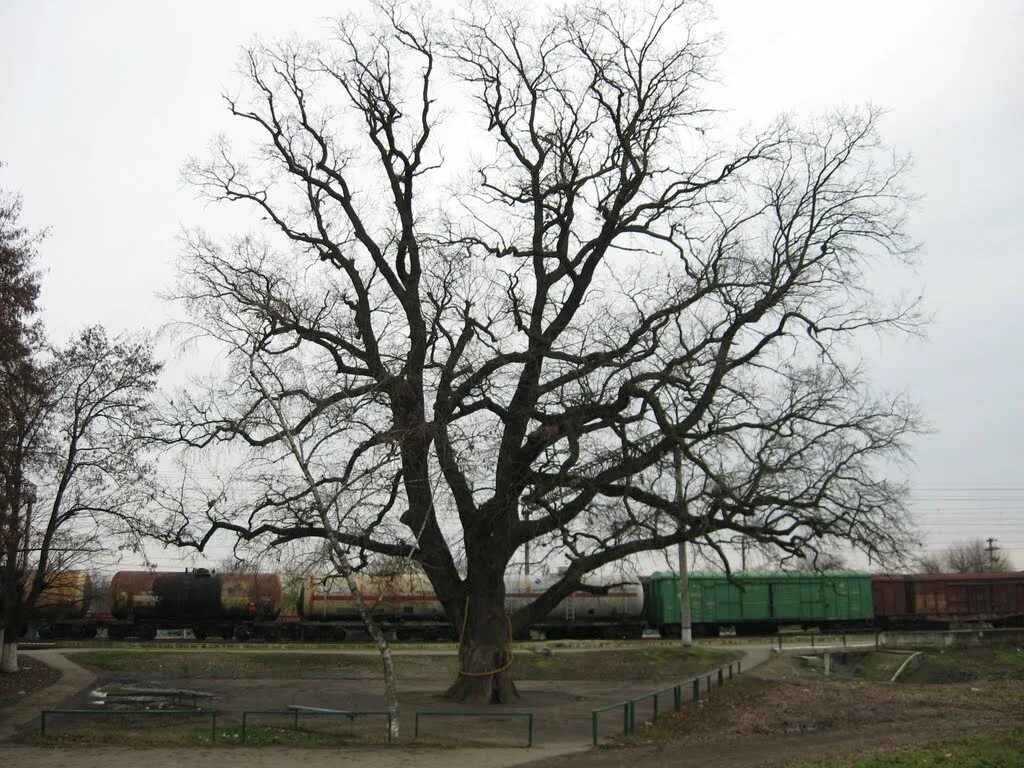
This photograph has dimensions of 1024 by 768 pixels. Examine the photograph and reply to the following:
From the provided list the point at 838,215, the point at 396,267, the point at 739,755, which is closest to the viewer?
the point at 739,755

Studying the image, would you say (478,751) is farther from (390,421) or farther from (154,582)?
(154,582)

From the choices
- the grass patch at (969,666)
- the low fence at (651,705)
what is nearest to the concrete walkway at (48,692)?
the low fence at (651,705)

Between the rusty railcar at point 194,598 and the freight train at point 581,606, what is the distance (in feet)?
0.15

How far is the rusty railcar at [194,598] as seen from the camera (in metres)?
44.2

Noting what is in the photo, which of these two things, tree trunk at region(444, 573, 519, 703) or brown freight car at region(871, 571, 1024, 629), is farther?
brown freight car at region(871, 571, 1024, 629)

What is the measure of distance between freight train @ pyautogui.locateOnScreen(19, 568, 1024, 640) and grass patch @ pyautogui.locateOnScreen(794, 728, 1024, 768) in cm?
2806

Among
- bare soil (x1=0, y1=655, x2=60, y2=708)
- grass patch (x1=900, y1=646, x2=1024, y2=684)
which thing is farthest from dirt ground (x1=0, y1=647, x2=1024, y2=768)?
bare soil (x1=0, y1=655, x2=60, y2=708)

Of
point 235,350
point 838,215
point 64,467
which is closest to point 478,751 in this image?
point 235,350

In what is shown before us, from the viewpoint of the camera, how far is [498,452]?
2320cm

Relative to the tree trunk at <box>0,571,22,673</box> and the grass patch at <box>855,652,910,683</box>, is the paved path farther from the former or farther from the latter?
the grass patch at <box>855,652,910,683</box>

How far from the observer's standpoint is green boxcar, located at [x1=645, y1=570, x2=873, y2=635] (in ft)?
155

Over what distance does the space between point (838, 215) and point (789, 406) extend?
5.24 metres

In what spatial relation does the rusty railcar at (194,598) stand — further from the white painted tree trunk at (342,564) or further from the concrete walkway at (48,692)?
the white painted tree trunk at (342,564)

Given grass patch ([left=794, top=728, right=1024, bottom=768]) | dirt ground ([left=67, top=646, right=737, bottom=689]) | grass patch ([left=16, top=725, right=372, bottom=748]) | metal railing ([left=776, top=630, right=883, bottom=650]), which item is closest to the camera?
grass patch ([left=794, top=728, right=1024, bottom=768])
